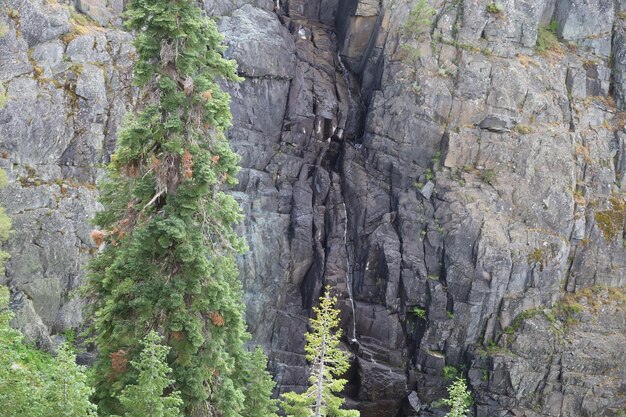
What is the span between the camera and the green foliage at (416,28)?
108 feet

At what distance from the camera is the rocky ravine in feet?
99.2

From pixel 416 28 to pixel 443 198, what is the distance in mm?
9506

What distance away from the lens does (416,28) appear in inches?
1309

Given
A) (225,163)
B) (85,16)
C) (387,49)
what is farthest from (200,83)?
(387,49)

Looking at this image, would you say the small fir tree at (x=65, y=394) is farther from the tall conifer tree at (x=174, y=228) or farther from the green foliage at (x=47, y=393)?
the tall conifer tree at (x=174, y=228)

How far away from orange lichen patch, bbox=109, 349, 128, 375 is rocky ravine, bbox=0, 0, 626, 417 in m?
15.0

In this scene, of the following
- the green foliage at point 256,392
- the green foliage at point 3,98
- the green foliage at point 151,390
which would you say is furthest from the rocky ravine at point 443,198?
the green foliage at point 151,390

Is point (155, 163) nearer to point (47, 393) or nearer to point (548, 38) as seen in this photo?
point (47, 393)

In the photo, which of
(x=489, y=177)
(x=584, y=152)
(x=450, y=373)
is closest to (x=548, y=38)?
(x=584, y=152)

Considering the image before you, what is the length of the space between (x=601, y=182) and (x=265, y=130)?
18605mm

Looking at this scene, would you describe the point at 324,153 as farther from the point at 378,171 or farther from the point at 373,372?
the point at 373,372

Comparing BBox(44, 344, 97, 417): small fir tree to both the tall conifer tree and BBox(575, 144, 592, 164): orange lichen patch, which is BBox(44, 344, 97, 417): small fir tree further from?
BBox(575, 144, 592, 164): orange lichen patch

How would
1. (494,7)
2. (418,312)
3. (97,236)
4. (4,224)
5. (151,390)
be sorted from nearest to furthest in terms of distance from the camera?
(151,390) → (97,236) → (4,224) → (418,312) → (494,7)

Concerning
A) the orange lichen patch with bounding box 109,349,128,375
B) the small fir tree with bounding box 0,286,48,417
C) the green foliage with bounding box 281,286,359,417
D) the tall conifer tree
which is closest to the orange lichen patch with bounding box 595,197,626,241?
the green foliage with bounding box 281,286,359,417
